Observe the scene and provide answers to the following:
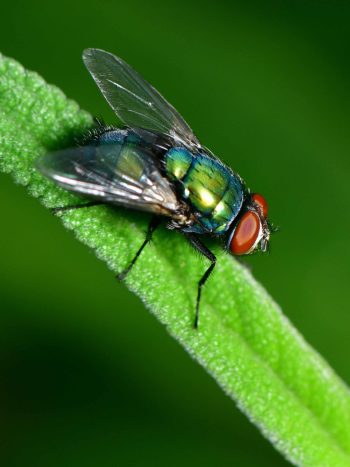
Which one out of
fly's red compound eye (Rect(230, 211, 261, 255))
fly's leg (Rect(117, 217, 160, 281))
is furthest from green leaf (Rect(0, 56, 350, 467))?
fly's red compound eye (Rect(230, 211, 261, 255))

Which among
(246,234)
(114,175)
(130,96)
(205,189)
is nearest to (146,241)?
(114,175)

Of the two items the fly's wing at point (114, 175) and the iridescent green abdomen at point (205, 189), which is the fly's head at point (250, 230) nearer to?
the iridescent green abdomen at point (205, 189)

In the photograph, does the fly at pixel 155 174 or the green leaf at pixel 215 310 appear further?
the fly at pixel 155 174

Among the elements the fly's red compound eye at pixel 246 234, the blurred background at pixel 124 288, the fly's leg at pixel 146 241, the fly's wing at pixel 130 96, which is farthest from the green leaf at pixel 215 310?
the blurred background at pixel 124 288

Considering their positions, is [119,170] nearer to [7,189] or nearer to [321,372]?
[321,372]

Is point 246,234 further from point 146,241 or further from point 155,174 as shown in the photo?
point 146,241

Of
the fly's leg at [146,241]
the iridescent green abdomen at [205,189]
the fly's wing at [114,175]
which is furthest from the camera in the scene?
the iridescent green abdomen at [205,189]

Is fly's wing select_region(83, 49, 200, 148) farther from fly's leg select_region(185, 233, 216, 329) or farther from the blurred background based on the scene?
the blurred background
